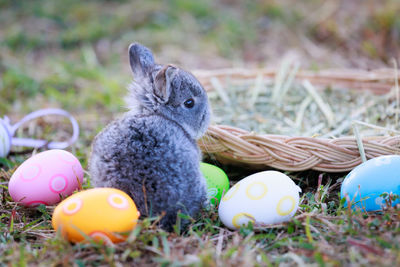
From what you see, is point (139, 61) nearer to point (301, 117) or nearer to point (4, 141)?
point (4, 141)

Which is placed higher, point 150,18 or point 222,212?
point 150,18

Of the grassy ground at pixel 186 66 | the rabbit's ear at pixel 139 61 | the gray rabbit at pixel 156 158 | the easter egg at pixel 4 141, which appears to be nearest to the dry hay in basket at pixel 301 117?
the grassy ground at pixel 186 66

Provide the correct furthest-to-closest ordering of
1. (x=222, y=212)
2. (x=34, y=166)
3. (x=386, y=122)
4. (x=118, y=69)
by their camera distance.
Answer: (x=118, y=69)
(x=386, y=122)
(x=34, y=166)
(x=222, y=212)

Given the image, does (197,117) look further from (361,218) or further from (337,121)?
(337,121)

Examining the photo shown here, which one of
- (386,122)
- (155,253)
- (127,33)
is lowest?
(155,253)

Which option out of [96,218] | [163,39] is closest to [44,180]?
[96,218]

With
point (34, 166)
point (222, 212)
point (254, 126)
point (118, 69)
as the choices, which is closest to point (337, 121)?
point (254, 126)

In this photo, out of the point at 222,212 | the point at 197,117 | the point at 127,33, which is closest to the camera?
the point at 222,212
